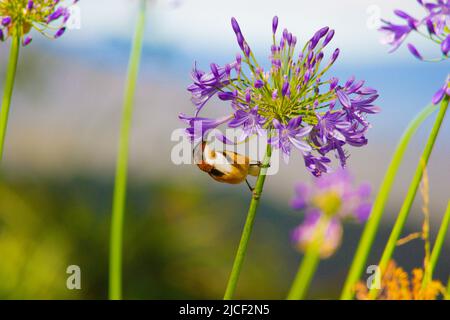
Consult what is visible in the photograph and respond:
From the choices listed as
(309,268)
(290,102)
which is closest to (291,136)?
(290,102)

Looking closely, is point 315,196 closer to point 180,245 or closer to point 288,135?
point 288,135

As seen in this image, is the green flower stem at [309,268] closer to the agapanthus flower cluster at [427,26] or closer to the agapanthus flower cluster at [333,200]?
the agapanthus flower cluster at [333,200]

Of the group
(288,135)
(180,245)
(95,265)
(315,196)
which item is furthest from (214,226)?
(288,135)

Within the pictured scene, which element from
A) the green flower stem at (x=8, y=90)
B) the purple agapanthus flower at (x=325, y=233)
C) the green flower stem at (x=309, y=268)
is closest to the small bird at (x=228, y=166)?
the green flower stem at (x=8, y=90)

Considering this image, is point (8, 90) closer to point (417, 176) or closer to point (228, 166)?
point (228, 166)

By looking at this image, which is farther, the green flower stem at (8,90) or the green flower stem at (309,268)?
the green flower stem at (309,268)

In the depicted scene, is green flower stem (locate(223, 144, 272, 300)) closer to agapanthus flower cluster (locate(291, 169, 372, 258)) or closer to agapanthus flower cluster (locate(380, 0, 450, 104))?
agapanthus flower cluster (locate(380, 0, 450, 104))
